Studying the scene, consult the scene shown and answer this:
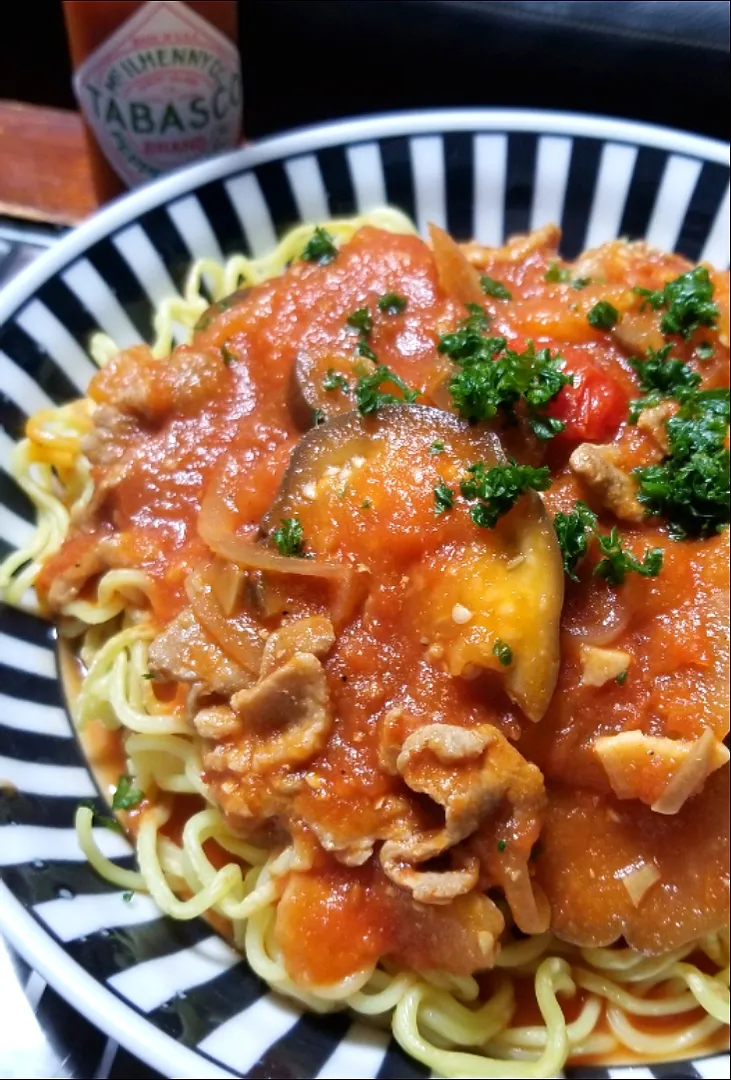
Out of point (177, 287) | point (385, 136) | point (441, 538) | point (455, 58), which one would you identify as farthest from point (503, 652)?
point (455, 58)

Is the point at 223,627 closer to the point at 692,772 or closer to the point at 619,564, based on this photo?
the point at 619,564

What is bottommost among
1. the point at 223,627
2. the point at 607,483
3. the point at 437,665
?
the point at 437,665

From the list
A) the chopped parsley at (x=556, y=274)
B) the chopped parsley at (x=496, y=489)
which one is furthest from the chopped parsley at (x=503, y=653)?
the chopped parsley at (x=556, y=274)

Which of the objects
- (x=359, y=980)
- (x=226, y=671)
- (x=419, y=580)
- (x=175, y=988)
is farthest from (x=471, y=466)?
(x=175, y=988)

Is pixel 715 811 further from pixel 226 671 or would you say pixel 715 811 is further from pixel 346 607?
pixel 226 671

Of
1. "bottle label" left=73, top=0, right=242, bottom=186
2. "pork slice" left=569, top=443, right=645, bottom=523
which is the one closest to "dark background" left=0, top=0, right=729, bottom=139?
"bottle label" left=73, top=0, right=242, bottom=186

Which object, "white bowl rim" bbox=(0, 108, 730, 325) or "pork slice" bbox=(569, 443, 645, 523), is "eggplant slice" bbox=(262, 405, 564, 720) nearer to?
"pork slice" bbox=(569, 443, 645, 523)

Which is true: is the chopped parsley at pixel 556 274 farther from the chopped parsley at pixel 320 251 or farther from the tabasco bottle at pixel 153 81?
the tabasco bottle at pixel 153 81
